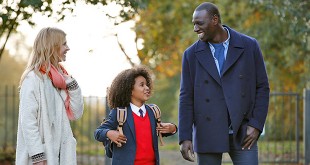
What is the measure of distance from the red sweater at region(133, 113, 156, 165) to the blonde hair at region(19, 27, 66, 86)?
77 cm

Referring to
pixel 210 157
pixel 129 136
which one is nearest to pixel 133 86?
pixel 129 136

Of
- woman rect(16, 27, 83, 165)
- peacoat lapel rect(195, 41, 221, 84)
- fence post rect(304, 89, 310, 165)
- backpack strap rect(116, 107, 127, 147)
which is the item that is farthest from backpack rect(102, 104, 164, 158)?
fence post rect(304, 89, 310, 165)

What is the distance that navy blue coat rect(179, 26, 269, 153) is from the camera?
5766mm

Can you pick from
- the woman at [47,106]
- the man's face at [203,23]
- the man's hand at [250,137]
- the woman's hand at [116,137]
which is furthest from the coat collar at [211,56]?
the woman at [47,106]

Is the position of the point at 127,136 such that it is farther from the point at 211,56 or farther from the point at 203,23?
the point at 203,23

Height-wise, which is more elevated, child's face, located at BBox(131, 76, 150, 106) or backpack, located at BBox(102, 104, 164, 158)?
child's face, located at BBox(131, 76, 150, 106)

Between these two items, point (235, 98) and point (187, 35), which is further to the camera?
point (187, 35)

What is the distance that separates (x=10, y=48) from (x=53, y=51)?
2642 centimetres

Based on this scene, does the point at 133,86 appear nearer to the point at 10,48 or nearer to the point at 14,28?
the point at 14,28

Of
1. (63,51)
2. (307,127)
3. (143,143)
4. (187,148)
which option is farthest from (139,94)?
(307,127)

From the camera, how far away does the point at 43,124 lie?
5.63 m

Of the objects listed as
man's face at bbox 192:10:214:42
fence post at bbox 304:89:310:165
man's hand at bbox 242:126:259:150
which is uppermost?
man's face at bbox 192:10:214:42

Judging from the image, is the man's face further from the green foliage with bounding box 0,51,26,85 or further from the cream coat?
the green foliage with bounding box 0,51,26,85

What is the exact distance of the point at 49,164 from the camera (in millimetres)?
5574
